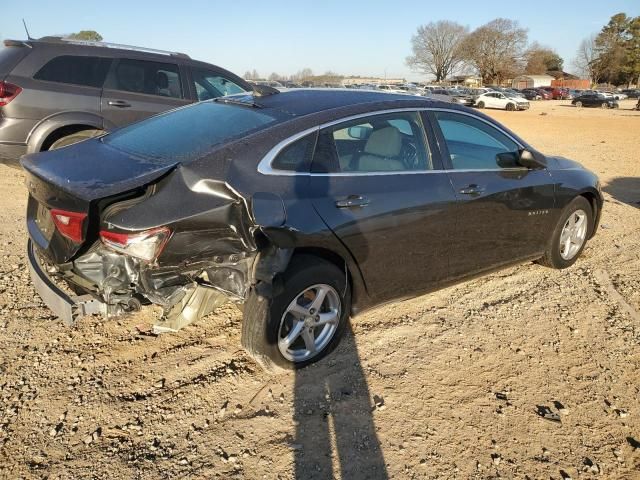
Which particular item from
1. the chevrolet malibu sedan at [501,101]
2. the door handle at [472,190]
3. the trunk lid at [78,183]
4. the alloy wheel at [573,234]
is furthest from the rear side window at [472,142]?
the chevrolet malibu sedan at [501,101]

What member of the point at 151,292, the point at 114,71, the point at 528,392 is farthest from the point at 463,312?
the point at 114,71

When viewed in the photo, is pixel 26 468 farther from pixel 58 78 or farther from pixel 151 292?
Answer: pixel 58 78

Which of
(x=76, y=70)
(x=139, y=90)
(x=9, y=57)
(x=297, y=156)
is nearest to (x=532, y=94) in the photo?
(x=139, y=90)

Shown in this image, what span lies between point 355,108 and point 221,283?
4.75ft

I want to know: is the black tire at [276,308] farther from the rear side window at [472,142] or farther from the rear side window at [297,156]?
the rear side window at [472,142]

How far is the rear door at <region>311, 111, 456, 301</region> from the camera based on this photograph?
10.1ft

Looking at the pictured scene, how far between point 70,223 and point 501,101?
42.1 meters

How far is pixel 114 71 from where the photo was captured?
21.4 ft

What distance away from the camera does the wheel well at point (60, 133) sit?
601 centimetres

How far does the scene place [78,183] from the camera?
2689 mm

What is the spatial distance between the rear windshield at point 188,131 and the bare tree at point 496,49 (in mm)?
93062

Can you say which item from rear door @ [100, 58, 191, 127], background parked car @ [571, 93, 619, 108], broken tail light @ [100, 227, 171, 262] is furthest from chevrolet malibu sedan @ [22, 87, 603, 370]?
background parked car @ [571, 93, 619, 108]

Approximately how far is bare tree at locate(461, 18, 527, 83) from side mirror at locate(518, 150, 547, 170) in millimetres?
91779

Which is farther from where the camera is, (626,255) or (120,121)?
(120,121)
